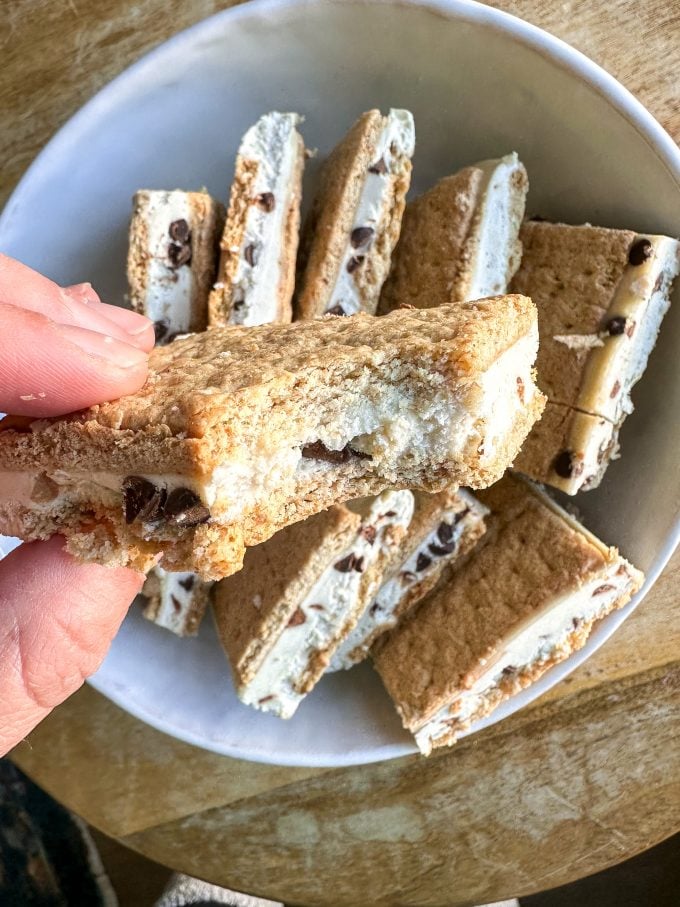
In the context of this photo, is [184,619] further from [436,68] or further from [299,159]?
[436,68]

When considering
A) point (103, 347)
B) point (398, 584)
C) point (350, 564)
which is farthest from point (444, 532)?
point (103, 347)

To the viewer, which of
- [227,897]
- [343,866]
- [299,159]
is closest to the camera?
[299,159]

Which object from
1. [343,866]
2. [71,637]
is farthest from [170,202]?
[343,866]

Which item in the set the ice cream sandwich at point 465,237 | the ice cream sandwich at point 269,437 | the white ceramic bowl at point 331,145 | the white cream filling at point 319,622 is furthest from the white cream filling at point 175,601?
the ice cream sandwich at point 465,237

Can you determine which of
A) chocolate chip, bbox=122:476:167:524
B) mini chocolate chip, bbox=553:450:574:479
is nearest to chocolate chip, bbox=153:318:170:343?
chocolate chip, bbox=122:476:167:524

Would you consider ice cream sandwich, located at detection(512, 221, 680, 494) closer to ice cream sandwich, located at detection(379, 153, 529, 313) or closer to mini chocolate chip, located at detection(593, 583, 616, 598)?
ice cream sandwich, located at detection(379, 153, 529, 313)
